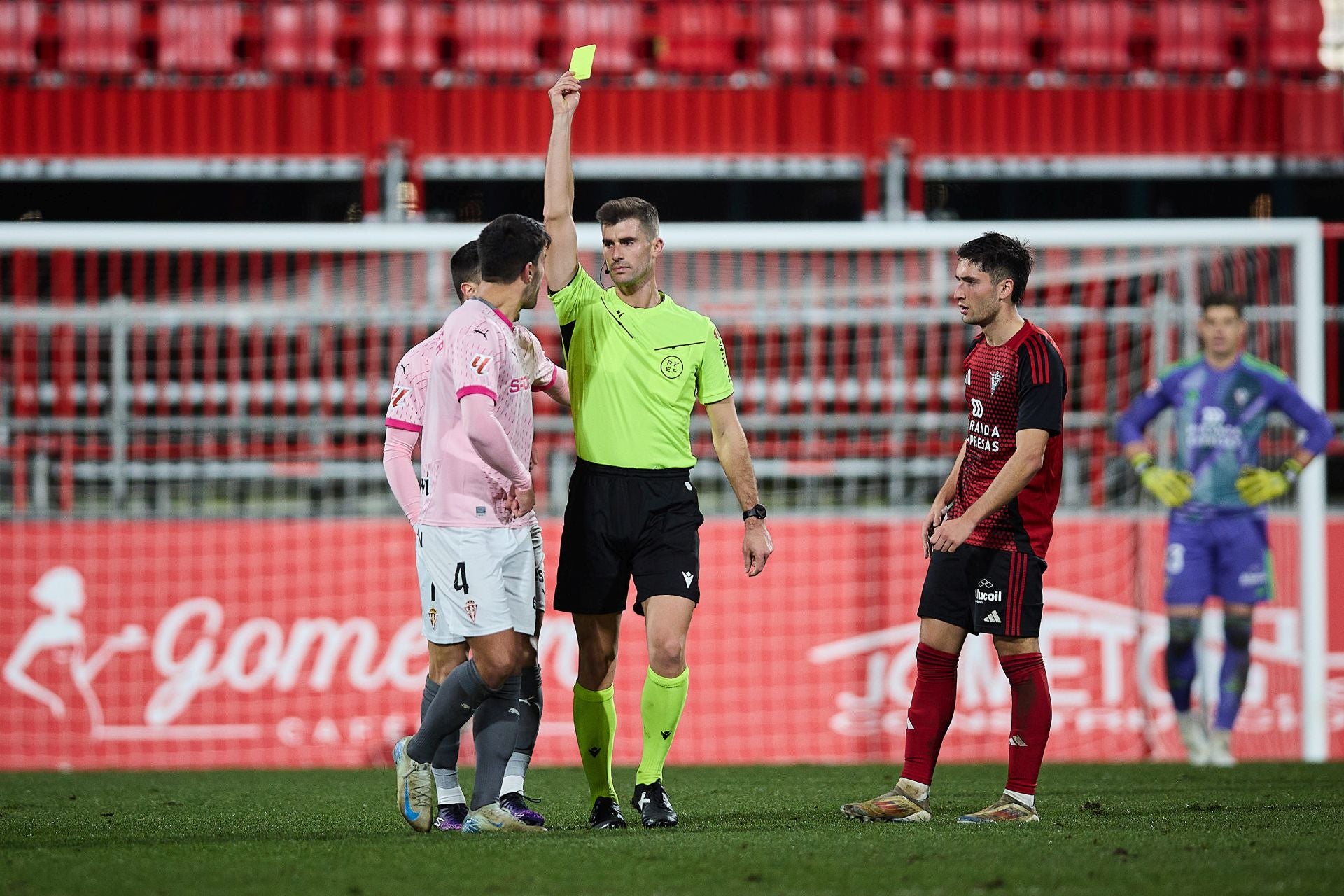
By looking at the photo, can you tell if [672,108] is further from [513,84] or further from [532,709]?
[532,709]

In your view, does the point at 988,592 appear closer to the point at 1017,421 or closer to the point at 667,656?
the point at 1017,421

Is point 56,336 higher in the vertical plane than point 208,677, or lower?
higher

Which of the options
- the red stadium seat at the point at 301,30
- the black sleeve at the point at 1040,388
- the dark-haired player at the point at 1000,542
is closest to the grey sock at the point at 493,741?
the dark-haired player at the point at 1000,542

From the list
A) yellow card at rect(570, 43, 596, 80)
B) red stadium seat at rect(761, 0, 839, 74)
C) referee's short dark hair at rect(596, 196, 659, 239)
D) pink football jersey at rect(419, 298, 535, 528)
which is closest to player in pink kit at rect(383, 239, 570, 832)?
pink football jersey at rect(419, 298, 535, 528)

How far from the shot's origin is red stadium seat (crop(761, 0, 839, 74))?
14930 mm

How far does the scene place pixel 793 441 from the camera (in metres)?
10.1

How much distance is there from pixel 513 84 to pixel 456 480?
418 inches

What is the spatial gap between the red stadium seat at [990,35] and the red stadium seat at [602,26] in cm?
325

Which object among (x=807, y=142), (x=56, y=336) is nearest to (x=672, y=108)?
(x=807, y=142)

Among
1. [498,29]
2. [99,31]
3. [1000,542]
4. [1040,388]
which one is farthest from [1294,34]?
[1000,542]

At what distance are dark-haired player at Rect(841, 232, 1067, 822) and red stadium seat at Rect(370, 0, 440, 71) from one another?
1079 centimetres

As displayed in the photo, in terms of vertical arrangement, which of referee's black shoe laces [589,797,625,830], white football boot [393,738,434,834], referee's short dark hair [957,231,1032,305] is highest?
referee's short dark hair [957,231,1032,305]

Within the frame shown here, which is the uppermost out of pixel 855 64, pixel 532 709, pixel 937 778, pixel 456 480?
pixel 855 64

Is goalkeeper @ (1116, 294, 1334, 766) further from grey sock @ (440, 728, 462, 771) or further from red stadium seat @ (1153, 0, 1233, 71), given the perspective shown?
red stadium seat @ (1153, 0, 1233, 71)
